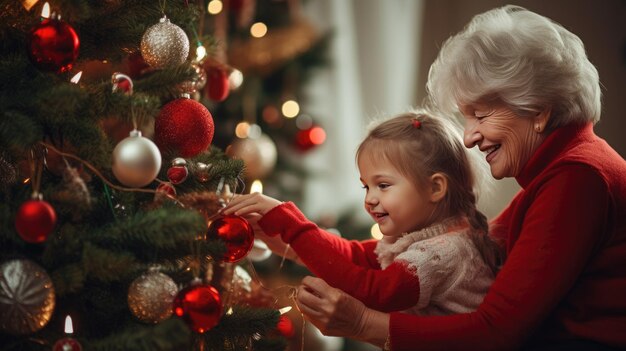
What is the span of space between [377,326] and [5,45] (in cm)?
82

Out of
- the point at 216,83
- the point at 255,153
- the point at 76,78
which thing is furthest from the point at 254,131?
the point at 76,78

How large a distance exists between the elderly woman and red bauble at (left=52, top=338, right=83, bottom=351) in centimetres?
46

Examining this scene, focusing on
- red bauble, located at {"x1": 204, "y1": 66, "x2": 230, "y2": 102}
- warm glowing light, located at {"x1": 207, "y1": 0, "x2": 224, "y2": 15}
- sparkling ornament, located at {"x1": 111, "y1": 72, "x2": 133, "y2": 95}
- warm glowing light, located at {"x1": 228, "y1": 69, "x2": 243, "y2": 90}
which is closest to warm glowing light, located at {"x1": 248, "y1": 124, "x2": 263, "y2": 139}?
warm glowing light, located at {"x1": 207, "y1": 0, "x2": 224, "y2": 15}

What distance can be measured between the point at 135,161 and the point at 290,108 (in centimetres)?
157

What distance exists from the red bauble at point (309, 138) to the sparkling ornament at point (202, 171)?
4.30 ft

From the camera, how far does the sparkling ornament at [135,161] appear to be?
37.4 inches

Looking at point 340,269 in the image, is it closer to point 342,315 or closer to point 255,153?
point 342,315

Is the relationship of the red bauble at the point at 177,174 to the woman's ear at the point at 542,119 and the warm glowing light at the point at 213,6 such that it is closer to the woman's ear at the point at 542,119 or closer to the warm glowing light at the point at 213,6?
the woman's ear at the point at 542,119

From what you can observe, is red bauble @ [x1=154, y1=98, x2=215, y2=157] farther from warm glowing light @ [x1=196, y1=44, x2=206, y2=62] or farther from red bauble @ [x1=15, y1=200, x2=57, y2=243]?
red bauble @ [x1=15, y1=200, x2=57, y2=243]

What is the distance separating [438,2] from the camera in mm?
2873

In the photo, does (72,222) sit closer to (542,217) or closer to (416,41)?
(542,217)

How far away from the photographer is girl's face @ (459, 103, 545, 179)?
4.20 ft

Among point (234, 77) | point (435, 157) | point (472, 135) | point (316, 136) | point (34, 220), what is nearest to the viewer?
point (34, 220)

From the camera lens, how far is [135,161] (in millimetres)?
947
